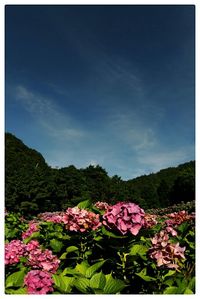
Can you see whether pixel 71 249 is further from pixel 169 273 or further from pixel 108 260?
pixel 169 273

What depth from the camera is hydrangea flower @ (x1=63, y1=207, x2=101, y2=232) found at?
2.55 metres

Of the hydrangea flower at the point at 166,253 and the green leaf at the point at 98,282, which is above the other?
the hydrangea flower at the point at 166,253

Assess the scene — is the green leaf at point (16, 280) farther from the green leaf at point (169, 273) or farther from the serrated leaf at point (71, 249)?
the green leaf at point (169, 273)

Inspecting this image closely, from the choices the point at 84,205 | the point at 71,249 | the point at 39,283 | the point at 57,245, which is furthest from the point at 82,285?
the point at 84,205

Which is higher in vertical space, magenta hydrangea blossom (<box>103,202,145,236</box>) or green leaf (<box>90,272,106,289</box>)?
magenta hydrangea blossom (<box>103,202,145,236</box>)

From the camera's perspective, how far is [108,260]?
231cm

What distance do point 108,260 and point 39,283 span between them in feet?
2.15

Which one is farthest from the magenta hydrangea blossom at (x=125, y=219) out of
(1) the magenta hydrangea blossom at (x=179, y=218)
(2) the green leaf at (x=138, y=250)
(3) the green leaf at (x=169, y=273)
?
(1) the magenta hydrangea blossom at (x=179, y=218)

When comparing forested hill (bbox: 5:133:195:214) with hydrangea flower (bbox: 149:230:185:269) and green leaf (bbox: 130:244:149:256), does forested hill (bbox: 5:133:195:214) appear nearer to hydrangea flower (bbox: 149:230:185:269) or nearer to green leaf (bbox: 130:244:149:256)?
green leaf (bbox: 130:244:149:256)

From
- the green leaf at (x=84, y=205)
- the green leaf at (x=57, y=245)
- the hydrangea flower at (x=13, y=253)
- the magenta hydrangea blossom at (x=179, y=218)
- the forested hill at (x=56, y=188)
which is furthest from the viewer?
the forested hill at (x=56, y=188)

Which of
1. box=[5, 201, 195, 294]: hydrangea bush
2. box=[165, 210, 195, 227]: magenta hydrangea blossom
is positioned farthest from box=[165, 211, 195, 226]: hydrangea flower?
box=[5, 201, 195, 294]: hydrangea bush

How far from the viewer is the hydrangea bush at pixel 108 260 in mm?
1789

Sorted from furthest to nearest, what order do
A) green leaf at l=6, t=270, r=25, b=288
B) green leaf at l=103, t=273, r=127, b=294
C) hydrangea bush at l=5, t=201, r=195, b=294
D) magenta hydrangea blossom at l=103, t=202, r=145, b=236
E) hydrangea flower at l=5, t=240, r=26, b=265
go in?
hydrangea flower at l=5, t=240, r=26, b=265
magenta hydrangea blossom at l=103, t=202, r=145, b=236
green leaf at l=6, t=270, r=25, b=288
hydrangea bush at l=5, t=201, r=195, b=294
green leaf at l=103, t=273, r=127, b=294
